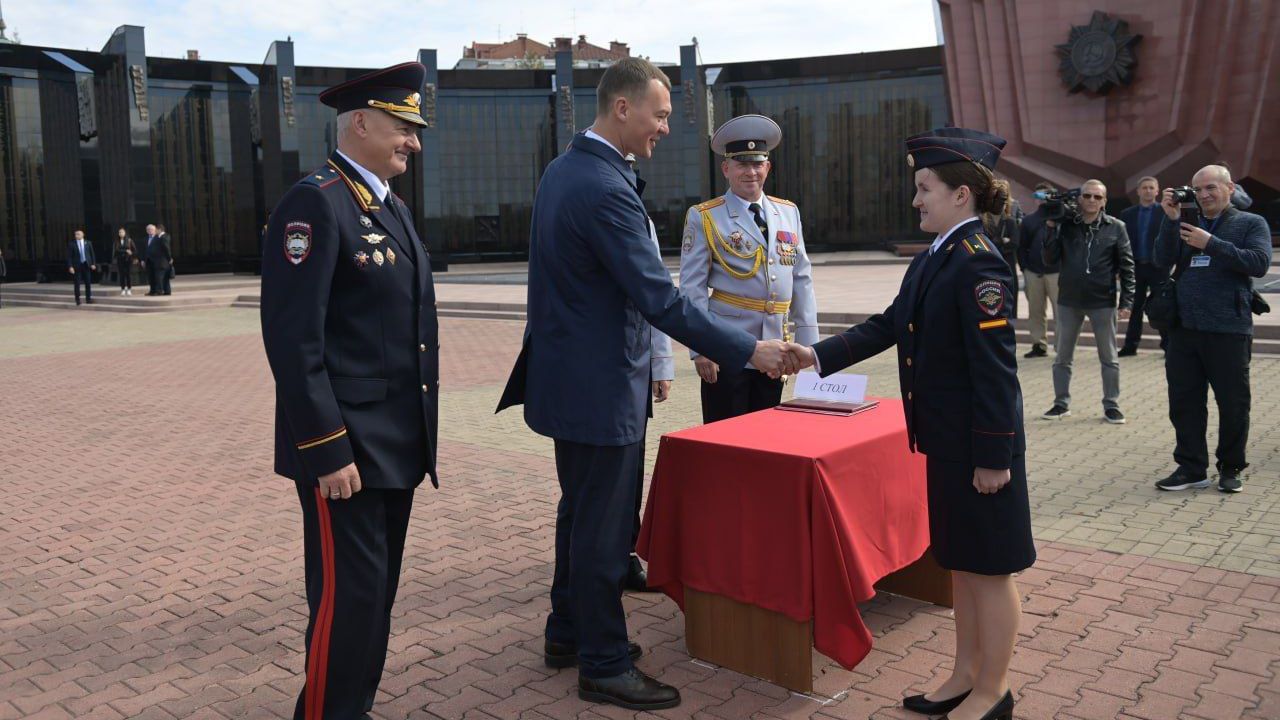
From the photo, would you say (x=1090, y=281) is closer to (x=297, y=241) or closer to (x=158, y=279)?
(x=297, y=241)

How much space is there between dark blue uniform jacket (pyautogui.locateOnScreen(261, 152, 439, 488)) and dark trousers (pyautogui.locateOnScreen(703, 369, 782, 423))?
1878 mm

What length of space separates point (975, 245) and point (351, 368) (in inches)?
73.5

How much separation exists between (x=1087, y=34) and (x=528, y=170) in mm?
21722

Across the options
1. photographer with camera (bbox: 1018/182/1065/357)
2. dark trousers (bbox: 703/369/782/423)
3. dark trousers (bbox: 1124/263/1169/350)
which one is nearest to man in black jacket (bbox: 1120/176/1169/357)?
dark trousers (bbox: 1124/263/1169/350)

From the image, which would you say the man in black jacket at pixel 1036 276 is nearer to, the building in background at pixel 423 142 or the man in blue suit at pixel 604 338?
the man in blue suit at pixel 604 338

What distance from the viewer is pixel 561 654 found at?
3.72 metres

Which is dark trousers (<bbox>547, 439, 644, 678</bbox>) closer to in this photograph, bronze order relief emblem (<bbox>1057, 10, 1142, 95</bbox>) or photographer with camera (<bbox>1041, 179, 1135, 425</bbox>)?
photographer with camera (<bbox>1041, 179, 1135, 425</bbox>)

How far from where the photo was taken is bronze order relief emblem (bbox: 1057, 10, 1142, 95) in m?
21.3

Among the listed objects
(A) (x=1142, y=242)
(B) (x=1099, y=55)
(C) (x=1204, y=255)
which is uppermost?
(B) (x=1099, y=55)

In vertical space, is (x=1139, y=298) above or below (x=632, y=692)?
above

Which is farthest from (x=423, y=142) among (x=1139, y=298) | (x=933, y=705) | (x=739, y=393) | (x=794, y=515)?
(x=933, y=705)

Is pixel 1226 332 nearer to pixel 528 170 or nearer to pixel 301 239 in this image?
pixel 301 239

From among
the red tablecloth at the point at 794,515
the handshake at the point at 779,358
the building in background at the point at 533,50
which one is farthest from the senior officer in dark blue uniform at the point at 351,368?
the building in background at the point at 533,50

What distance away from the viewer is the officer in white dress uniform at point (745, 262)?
475 cm
